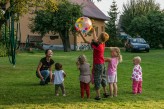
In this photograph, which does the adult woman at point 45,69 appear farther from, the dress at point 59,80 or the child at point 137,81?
the child at point 137,81

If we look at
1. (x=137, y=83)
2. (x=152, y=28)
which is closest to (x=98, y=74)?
(x=137, y=83)

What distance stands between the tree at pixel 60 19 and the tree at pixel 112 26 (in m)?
15.7

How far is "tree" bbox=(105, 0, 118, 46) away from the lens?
59.7m

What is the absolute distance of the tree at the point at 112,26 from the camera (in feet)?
196

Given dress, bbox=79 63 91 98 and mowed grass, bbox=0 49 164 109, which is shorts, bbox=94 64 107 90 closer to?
dress, bbox=79 63 91 98

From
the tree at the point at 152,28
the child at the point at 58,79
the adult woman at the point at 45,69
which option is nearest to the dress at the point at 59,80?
the child at the point at 58,79

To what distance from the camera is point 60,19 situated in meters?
43.2

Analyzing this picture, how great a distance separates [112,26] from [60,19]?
22803mm

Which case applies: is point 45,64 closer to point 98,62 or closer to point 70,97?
point 70,97

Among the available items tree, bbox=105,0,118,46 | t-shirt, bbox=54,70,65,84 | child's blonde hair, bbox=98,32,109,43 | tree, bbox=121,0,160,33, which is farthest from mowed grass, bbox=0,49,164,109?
tree, bbox=121,0,160,33

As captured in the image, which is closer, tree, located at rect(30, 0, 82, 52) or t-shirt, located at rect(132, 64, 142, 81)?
t-shirt, located at rect(132, 64, 142, 81)

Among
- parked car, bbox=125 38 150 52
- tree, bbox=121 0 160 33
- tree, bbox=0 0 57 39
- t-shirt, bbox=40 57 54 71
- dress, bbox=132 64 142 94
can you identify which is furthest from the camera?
tree, bbox=121 0 160 33

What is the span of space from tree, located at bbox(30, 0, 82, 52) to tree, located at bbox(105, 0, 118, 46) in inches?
619

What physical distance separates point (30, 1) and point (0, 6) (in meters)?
1.70
